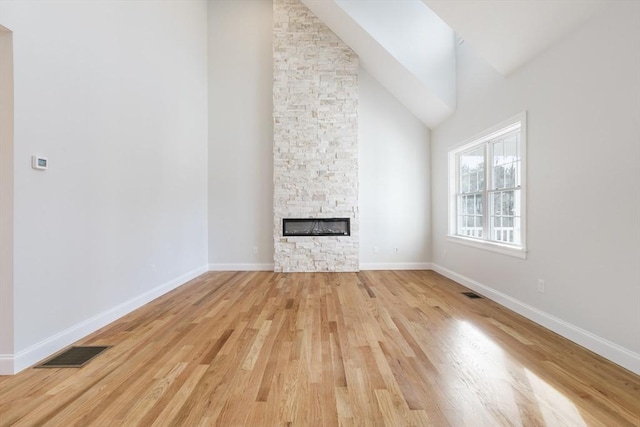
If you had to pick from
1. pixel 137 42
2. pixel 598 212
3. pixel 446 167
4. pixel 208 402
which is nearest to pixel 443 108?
pixel 446 167

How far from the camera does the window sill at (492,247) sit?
3.12 meters

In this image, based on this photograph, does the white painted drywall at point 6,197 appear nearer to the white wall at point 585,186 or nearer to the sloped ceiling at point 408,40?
the sloped ceiling at point 408,40

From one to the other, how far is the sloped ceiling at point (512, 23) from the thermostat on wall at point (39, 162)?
3.73 metres

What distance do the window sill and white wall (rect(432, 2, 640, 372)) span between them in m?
0.07

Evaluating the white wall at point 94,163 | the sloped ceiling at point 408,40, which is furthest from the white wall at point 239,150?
the sloped ceiling at point 408,40

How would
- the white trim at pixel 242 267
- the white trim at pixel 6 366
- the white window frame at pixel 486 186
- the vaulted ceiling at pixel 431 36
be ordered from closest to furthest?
the white trim at pixel 6 366 < the vaulted ceiling at pixel 431 36 < the white window frame at pixel 486 186 < the white trim at pixel 242 267

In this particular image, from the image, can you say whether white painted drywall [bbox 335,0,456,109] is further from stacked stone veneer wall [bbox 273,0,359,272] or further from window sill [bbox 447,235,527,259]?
window sill [bbox 447,235,527,259]

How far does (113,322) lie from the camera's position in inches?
115

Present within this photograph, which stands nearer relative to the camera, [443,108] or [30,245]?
[30,245]

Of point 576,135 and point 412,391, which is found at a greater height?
point 576,135

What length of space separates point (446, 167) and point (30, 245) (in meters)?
5.08

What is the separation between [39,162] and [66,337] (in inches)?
53.9

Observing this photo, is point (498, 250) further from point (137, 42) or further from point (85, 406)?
point (137, 42)

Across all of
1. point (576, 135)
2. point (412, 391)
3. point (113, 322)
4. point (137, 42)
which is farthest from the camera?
point (137, 42)
